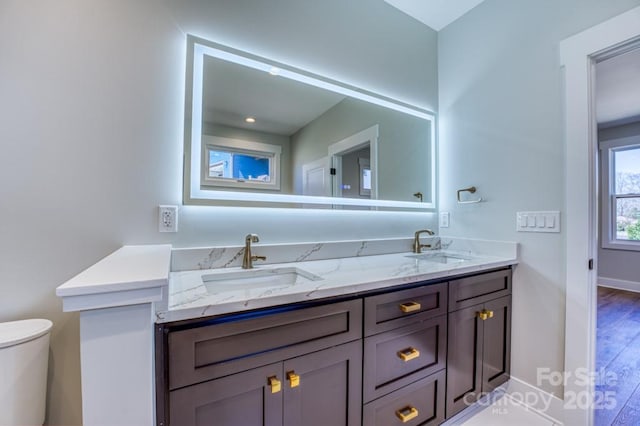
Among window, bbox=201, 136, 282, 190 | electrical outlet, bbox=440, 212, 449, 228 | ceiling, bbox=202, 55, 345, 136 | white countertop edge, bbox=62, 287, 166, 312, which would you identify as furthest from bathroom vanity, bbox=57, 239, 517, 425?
ceiling, bbox=202, 55, 345, 136

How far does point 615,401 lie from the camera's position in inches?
65.3

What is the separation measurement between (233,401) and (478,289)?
1.32 m

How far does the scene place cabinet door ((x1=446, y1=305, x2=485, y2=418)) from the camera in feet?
4.52

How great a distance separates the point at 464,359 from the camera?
4.71 ft

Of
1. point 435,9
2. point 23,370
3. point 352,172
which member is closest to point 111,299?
point 23,370

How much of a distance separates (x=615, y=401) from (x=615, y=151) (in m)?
4.24

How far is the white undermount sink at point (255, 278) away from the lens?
1.20m

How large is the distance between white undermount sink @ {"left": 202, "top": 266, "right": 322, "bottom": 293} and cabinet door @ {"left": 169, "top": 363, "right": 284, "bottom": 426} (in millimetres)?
417

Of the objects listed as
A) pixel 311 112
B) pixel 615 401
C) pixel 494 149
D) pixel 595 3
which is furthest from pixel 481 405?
pixel 595 3

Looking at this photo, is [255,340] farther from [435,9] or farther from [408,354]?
[435,9]

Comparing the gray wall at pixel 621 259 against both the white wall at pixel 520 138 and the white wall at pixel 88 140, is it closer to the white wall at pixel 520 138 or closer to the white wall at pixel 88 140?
the white wall at pixel 520 138

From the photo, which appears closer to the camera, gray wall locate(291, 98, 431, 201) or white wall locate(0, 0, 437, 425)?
white wall locate(0, 0, 437, 425)

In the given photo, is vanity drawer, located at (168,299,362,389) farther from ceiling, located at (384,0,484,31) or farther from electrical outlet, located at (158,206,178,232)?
ceiling, located at (384,0,484,31)

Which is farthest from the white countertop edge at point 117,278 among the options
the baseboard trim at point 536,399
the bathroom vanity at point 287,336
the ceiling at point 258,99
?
the baseboard trim at point 536,399
